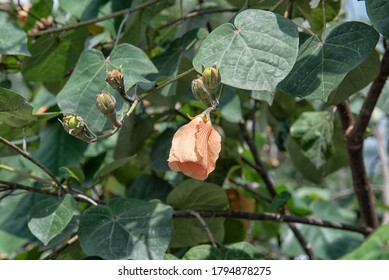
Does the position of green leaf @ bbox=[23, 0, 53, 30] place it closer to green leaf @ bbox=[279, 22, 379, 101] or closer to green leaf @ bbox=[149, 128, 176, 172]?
green leaf @ bbox=[149, 128, 176, 172]

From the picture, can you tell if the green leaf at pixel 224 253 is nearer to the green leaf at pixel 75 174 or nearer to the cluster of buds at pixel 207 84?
the green leaf at pixel 75 174

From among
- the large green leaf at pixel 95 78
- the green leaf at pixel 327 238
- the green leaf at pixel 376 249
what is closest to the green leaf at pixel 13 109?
the large green leaf at pixel 95 78

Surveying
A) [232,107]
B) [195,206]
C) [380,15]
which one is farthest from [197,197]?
[380,15]

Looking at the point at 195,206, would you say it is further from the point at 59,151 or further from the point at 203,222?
the point at 59,151

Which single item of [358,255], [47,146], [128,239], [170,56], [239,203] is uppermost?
[358,255]

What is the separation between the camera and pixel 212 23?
4.70 feet

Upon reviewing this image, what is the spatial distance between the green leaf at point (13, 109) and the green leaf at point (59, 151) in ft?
1.27

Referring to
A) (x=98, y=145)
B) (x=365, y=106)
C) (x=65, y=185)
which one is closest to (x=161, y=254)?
(x=65, y=185)

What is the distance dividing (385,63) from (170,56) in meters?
0.35

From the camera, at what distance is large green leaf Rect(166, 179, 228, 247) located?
119 cm

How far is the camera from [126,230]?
1.03 m

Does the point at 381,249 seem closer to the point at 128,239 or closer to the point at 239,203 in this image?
the point at 128,239

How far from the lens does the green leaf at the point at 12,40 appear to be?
105 centimetres

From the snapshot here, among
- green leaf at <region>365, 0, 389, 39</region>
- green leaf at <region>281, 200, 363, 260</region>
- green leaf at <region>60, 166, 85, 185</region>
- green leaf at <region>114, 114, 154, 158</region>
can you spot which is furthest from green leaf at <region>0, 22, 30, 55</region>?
green leaf at <region>281, 200, 363, 260</region>
